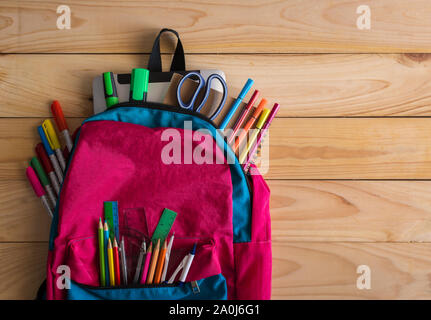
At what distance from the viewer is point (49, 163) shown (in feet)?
2.27

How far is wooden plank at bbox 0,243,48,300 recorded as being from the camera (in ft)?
2.28

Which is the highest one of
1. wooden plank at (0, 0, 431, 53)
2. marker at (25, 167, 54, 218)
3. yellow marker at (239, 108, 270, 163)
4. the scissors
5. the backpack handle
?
wooden plank at (0, 0, 431, 53)

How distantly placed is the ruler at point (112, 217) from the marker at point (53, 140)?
0.13m

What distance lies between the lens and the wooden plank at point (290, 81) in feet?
2.34

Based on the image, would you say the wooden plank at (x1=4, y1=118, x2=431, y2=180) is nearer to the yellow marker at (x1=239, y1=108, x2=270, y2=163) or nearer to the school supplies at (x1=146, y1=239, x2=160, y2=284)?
the yellow marker at (x1=239, y1=108, x2=270, y2=163)

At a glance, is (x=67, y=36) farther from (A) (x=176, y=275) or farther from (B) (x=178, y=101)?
(A) (x=176, y=275)

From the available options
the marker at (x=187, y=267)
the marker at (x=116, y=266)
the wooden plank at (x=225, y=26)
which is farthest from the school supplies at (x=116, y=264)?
the wooden plank at (x=225, y=26)

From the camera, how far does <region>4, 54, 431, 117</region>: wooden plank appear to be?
28.0 inches

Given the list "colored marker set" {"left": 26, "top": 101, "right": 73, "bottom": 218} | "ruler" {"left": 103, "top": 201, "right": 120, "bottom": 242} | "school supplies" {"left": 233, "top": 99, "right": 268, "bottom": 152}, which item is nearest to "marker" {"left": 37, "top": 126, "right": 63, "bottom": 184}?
"colored marker set" {"left": 26, "top": 101, "right": 73, "bottom": 218}

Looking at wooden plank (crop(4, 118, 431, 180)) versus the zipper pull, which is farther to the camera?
wooden plank (crop(4, 118, 431, 180))

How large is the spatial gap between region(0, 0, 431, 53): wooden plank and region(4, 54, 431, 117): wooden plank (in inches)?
0.8

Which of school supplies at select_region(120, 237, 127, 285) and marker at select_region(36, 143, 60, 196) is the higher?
marker at select_region(36, 143, 60, 196)

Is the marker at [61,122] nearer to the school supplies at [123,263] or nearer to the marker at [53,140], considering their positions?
the marker at [53,140]

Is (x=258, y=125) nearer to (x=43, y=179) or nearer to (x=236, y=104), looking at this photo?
(x=236, y=104)
